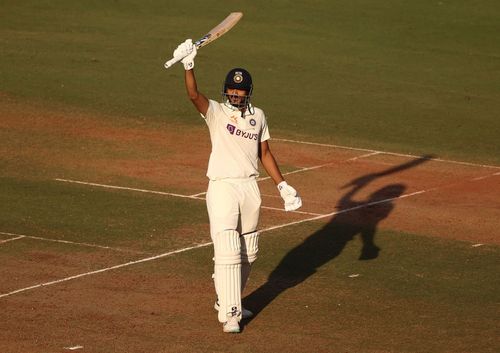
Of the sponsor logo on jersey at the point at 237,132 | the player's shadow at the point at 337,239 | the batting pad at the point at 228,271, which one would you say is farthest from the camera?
the player's shadow at the point at 337,239

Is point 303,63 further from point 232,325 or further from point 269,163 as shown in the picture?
point 232,325

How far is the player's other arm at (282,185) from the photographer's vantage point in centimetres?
1255

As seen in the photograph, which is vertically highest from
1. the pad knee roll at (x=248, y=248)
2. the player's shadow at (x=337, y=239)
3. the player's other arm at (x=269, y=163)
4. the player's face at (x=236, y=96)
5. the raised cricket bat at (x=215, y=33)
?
the raised cricket bat at (x=215, y=33)

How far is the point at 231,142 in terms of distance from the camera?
12281 millimetres

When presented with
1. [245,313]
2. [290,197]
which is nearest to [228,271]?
[245,313]

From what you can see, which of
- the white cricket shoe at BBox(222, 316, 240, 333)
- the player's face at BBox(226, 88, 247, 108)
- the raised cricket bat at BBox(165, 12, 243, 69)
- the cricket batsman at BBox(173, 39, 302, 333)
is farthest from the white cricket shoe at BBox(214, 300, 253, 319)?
the raised cricket bat at BBox(165, 12, 243, 69)

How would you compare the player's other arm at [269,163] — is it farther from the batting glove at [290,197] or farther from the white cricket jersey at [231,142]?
the white cricket jersey at [231,142]

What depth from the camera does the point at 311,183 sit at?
1911 centimetres

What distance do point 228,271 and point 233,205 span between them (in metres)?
0.63

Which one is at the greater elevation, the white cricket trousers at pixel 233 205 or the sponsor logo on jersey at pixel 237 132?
the sponsor logo on jersey at pixel 237 132

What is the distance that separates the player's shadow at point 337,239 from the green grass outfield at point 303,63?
330cm

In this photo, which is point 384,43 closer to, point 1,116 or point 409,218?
point 1,116

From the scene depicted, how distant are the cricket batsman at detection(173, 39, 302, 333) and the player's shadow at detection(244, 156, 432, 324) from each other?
2.80ft

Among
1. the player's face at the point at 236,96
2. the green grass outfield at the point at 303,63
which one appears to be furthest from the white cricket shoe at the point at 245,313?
the green grass outfield at the point at 303,63
